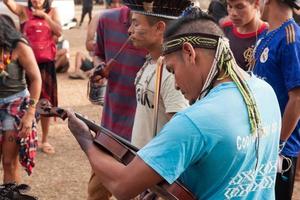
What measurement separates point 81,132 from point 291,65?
4.92 feet

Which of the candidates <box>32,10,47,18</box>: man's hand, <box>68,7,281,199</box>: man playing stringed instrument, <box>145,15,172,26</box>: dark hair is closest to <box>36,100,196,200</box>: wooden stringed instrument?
<box>68,7,281,199</box>: man playing stringed instrument

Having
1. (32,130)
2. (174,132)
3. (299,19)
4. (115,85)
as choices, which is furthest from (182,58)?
(299,19)

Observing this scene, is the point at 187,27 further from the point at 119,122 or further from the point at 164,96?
the point at 119,122

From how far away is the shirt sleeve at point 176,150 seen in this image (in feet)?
5.62

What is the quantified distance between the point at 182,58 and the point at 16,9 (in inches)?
202

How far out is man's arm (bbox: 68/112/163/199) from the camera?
5.71ft

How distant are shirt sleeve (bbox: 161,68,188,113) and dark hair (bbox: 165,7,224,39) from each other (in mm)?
752

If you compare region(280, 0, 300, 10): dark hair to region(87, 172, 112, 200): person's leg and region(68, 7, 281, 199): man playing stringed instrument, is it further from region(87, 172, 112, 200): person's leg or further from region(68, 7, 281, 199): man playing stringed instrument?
region(87, 172, 112, 200): person's leg

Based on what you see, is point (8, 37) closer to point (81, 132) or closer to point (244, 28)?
point (244, 28)

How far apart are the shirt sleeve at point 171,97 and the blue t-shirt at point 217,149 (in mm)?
830

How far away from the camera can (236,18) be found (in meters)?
3.71

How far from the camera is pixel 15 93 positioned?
4.25 meters

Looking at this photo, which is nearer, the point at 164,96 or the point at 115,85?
the point at 164,96

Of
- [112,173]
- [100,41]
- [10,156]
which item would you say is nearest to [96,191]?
[10,156]
